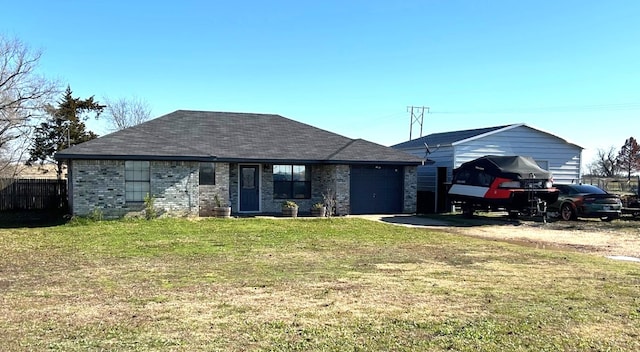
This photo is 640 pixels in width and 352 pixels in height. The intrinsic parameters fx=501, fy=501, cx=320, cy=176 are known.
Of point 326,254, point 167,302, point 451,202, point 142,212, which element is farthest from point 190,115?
point 167,302

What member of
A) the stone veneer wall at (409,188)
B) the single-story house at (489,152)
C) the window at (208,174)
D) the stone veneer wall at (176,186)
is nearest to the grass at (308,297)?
the stone veneer wall at (176,186)

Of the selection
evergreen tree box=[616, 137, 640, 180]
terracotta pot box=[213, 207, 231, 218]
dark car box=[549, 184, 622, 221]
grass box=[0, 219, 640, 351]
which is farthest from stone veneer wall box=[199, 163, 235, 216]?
evergreen tree box=[616, 137, 640, 180]

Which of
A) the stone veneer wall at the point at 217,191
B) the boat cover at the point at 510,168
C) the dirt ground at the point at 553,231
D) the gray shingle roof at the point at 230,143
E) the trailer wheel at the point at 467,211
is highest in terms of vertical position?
the gray shingle roof at the point at 230,143

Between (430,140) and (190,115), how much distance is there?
43.2 ft

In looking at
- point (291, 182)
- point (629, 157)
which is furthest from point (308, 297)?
point (629, 157)

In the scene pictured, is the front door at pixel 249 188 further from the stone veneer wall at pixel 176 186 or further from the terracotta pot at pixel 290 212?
the stone veneer wall at pixel 176 186

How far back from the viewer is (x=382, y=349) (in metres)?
4.88

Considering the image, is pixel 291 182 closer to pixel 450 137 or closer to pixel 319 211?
pixel 319 211

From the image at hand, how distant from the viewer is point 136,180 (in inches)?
696

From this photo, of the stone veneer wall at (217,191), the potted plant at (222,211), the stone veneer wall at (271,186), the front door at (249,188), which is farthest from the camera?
the front door at (249,188)

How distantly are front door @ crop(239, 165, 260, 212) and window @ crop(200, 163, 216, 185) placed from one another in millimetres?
1379

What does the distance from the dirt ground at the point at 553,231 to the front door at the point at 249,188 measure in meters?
5.11

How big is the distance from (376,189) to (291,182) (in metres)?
3.70

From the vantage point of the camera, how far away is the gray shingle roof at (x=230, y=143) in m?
17.6
